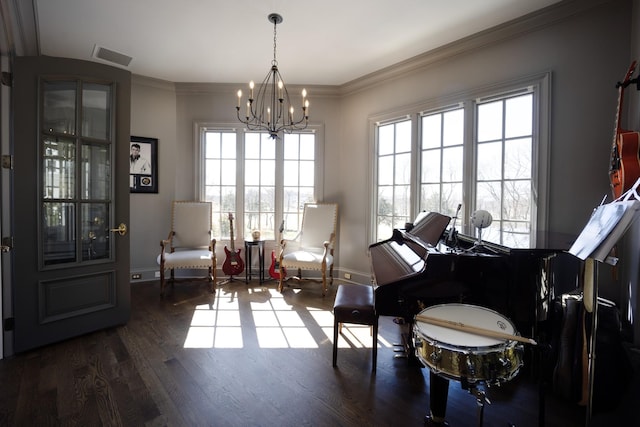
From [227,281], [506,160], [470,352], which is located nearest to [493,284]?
[470,352]

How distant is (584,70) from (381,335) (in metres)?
2.85

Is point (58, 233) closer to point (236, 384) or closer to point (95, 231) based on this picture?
point (95, 231)

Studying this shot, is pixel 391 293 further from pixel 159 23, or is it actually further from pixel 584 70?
pixel 159 23

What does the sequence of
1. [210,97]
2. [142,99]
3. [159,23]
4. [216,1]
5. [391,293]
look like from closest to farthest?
[391,293] → [216,1] → [159,23] → [142,99] → [210,97]

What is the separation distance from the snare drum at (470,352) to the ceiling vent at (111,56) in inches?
167

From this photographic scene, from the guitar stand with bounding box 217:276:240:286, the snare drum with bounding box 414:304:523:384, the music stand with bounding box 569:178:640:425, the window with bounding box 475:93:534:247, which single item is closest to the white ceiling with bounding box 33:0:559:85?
the window with bounding box 475:93:534:247

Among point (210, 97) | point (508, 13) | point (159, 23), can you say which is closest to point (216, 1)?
point (159, 23)

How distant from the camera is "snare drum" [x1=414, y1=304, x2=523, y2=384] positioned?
1.15m

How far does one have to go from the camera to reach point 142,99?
13.5 feet

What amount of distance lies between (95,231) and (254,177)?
2269 mm

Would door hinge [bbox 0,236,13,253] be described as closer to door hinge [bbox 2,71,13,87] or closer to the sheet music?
door hinge [bbox 2,71,13,87]

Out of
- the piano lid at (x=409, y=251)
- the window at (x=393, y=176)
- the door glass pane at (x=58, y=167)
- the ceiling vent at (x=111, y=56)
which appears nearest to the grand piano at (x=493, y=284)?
the piano lid at (x=409, y=251)

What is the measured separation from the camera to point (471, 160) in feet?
10.3

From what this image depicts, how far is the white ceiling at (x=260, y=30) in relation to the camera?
258 cm
